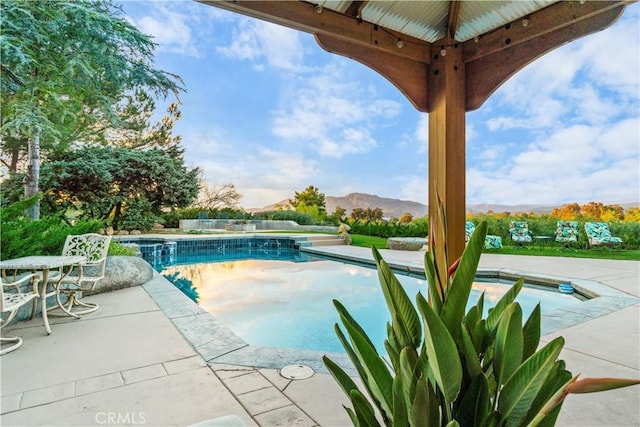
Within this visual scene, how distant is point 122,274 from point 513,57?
508 centimetres

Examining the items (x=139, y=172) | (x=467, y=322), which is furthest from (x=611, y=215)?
(x=139, y=172)

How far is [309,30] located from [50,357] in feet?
9.92


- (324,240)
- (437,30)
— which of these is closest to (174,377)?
(437,30)

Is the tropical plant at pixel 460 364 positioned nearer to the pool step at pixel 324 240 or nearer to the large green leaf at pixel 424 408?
the large green leaf at pixel 424 408

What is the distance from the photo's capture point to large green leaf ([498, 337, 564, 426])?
2.12 ft

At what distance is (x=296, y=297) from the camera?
5.45 m

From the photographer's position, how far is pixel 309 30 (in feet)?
7.77

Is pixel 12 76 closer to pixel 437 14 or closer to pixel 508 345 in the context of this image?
pixel 437 14

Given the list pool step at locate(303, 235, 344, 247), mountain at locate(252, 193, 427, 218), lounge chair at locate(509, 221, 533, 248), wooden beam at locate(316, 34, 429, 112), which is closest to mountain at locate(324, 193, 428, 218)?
mountain at locate(252, 193, 427, 218)

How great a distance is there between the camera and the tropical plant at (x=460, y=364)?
0.66 m

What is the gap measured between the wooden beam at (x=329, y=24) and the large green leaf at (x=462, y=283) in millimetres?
1983

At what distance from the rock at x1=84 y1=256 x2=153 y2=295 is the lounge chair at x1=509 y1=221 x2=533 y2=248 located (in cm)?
988

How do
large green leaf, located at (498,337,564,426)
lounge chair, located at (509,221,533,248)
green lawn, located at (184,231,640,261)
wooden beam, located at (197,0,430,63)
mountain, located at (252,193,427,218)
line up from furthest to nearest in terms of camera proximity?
1. mountain, located at (252,193,427,218)
2. lounge chair, located at (509,221,533,248)
3. green lawn, located at (184,231,640,261)
4. wooden beam, located at (197,0,430,63)
5. large green leaf, located at (498,337,564,426)

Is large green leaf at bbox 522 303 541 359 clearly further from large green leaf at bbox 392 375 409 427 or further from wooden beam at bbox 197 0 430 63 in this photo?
wooden beam at bbox 197 0 430 63
